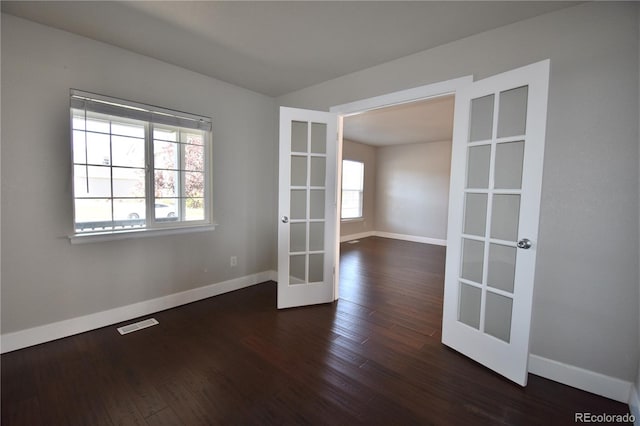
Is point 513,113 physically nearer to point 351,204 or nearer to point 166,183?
point 166,183

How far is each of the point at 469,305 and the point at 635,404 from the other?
962 millimetres

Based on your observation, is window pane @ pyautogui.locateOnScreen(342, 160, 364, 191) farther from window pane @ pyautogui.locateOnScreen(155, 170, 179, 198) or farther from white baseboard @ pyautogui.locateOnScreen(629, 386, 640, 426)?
white baseboard @ pyautogui.locateOnScreen(629, 386, 640, 426)

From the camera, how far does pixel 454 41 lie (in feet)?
7.64

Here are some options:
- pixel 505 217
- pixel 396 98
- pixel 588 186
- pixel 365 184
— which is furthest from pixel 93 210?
pixel 365 184

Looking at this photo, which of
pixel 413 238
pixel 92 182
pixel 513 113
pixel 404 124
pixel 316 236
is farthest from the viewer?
pixel 413 238

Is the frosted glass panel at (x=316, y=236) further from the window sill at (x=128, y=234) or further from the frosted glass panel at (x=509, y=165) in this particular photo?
the frosted glass panel at (x=509, y=165)

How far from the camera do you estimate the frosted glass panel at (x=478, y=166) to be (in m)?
2.12

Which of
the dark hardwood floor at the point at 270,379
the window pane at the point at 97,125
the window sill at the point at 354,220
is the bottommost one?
the dark hardwood floor at the point at 270,379

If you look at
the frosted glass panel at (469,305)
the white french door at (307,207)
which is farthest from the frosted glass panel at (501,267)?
the white french door at (307,207)

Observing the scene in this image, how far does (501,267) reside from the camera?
205cm

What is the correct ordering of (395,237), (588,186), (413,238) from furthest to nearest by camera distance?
(395,237)
(413,238)
(588,186)

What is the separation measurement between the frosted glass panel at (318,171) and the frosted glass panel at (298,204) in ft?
0.56

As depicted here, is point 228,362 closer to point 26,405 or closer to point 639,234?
point 26,405

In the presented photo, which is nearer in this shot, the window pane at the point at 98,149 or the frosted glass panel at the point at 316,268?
the window pane at the point at 98,149
